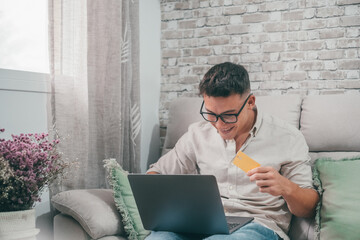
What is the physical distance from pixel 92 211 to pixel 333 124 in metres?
1.27

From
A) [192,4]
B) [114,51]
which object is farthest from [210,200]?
[192,4]

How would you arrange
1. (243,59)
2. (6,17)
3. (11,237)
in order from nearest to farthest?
1. (11,237)
2. (6,17)
3. (243,59)

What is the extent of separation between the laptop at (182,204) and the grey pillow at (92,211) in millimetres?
179

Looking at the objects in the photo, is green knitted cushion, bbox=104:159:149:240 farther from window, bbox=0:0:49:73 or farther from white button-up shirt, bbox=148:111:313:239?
window, bbox=0:0:49:73

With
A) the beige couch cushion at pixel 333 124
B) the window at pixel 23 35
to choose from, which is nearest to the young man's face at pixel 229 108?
the beige couch cushion at pixel 333 124

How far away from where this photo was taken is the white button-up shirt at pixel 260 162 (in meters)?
1.69

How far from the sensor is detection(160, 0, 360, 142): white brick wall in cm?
239

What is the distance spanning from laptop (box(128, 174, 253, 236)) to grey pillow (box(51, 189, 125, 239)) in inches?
7.0

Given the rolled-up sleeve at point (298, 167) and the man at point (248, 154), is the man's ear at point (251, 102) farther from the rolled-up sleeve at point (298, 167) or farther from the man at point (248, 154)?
the rolled-up sleeve at point (298, 167)

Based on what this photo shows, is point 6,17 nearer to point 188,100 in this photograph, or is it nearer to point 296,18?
point 188,100

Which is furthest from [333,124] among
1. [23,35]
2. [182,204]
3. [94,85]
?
[23,35]

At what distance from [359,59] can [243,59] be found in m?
0.70

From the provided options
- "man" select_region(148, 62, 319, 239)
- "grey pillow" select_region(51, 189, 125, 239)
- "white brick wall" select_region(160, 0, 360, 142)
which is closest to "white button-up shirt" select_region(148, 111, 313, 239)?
"man" select_region(148, 62, 319, 239)

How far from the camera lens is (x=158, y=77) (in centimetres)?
283
